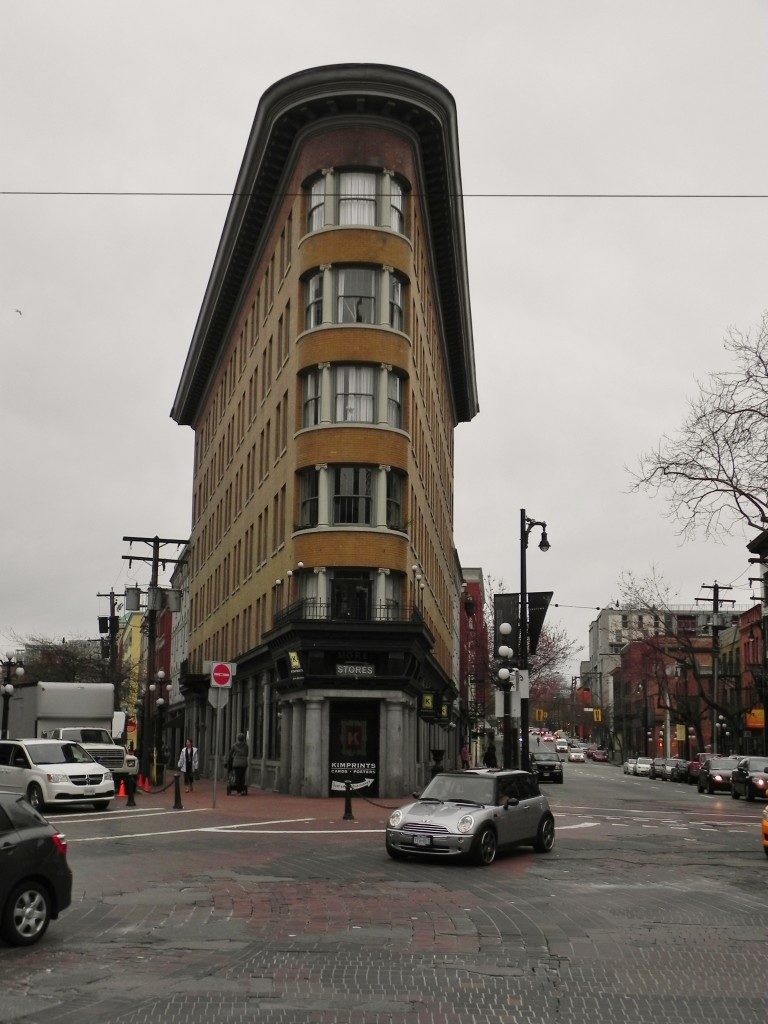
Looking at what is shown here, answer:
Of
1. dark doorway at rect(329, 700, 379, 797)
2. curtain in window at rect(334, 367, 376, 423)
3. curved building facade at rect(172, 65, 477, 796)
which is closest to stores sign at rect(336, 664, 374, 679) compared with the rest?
curved building facade at rect(172, 65, 477, 796)

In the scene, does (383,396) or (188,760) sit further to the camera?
(188,760)

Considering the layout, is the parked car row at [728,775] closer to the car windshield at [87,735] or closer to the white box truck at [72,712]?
the white box truck at [72,712]

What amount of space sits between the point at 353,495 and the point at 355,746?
26.1 feet

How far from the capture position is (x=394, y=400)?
41031 millimetres

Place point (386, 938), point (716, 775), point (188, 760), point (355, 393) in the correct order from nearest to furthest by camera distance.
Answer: point (386, 938), point (355, 393), point (188, 760), point (716, 775)

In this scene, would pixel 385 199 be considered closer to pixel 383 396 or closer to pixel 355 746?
pixel 383 396

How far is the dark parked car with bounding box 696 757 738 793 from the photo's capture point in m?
55.6

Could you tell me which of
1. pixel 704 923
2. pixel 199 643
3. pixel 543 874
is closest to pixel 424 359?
pixel 199 643

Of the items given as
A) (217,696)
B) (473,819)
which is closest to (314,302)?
(217,696)

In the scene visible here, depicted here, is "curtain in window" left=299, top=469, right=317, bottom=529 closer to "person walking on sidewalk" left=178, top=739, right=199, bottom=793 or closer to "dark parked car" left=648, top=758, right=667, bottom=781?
"person walking on sidewalk" left=178, top=739, right=199, bottom=793

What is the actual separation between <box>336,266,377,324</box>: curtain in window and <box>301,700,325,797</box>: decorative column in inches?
493

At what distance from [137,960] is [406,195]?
1321 inches

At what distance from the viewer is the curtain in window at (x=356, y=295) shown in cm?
4050

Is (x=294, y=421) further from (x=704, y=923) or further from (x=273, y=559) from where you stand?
(x=704, y=923)
